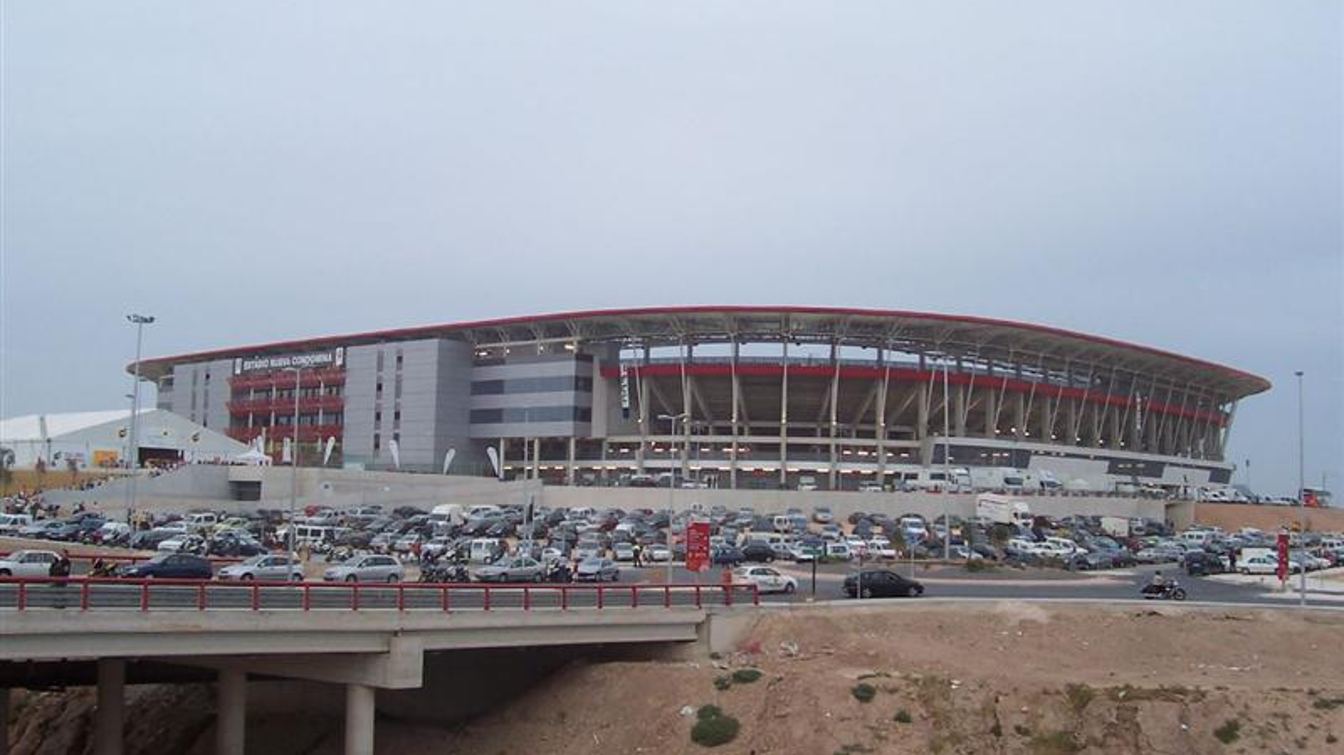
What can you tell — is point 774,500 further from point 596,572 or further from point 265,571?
point 265,571

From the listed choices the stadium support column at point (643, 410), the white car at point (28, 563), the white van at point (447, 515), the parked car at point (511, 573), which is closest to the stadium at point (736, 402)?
the stadium support column at point (643, 410)

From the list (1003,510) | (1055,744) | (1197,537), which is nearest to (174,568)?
(1055,744)

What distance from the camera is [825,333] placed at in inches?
4744

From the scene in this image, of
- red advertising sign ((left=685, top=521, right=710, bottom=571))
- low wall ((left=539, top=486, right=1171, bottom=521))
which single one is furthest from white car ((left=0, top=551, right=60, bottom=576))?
low wall ((left=539, top=486, right=1171, bottom=521))

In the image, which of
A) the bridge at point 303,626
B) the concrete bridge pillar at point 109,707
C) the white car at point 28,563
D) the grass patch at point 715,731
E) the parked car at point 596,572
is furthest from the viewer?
the parked car at point 596,572

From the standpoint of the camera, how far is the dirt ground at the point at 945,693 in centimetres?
3312

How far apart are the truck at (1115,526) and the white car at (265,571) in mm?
70965

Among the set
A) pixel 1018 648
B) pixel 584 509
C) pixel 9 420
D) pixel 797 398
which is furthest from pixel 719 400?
pixel 1018 648

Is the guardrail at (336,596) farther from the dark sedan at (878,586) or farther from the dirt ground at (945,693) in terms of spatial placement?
the dark sedan at (878,586)

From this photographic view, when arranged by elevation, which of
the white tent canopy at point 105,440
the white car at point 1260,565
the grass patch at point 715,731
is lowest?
the grass patch at point 715,731

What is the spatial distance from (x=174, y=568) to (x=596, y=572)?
1732 cm

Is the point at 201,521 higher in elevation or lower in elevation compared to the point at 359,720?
higher

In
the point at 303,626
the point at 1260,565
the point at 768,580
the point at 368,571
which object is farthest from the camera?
the point at 1260,565

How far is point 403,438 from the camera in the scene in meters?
130
